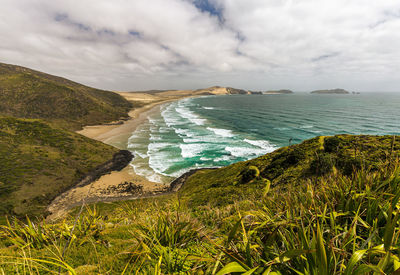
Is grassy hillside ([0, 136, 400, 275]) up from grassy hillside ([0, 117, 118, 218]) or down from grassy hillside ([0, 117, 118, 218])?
up

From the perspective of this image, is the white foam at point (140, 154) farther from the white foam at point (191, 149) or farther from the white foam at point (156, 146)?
the white foam at point (191, 149)

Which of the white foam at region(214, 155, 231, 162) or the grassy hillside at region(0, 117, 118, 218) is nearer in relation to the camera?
the grassy hillside at region(0, 117, 118, 218)

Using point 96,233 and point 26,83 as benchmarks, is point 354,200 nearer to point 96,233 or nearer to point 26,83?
point 96,233

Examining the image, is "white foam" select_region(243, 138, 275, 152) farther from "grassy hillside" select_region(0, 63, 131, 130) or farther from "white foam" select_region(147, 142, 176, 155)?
"grassy hillside" select_region(0, 63, 131, 130)

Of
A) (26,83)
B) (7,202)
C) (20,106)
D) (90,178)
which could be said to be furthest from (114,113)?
(7,202)

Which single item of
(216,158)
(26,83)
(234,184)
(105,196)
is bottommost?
(105,196)

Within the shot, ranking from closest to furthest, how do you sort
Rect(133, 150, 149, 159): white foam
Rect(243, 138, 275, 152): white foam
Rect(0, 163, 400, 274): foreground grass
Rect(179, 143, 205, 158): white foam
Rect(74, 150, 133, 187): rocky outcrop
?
Rect(0, 163, 400, 274): foreground grass < Rect(74, 150, 133, 187): rocky outcrop < Rect(179, 143, 205, 158): white foam < Rect(243, 138, 275, 152): white foam < Rect(133, 150, 149, 159): white foam

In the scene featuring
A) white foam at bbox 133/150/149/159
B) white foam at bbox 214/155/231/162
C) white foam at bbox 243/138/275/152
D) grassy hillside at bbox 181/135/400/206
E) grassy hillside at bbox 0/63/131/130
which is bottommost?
white foam at bbox 133/150/149/159

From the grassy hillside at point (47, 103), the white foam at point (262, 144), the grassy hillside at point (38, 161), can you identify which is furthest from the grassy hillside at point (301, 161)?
the grassy hillside at point (47, 103)

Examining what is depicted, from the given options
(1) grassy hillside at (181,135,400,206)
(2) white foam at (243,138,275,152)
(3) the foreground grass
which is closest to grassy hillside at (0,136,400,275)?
(3) the foreground grass
